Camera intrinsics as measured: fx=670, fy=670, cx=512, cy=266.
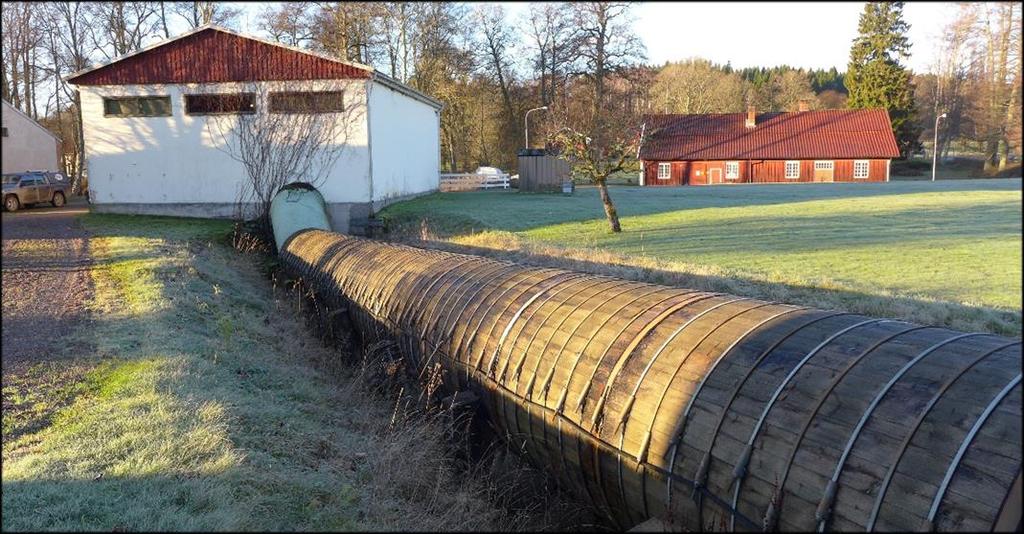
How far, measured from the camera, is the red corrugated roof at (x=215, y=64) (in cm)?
2127

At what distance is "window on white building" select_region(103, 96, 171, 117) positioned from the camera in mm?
21828

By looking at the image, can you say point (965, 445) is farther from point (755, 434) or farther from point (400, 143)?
point (400, 143)

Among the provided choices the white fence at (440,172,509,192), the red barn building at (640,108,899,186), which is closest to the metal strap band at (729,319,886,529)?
the white fence at (440,172,509,192)

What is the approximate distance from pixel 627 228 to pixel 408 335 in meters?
13.2

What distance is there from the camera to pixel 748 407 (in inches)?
142

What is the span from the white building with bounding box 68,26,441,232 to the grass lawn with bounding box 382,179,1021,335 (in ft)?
8.23

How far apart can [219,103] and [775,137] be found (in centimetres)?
3886

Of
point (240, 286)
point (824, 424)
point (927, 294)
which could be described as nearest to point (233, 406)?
point (824, 424)

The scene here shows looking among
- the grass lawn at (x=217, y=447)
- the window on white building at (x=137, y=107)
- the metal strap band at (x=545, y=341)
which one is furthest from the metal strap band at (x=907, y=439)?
the window on white building at (x=137, y=107)

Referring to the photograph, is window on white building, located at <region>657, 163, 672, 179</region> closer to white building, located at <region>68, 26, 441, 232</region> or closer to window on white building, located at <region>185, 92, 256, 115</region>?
white building, located at <region>68, 26, 441, 232</region>

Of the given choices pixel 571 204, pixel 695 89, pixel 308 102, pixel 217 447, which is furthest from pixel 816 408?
pixel 695 89

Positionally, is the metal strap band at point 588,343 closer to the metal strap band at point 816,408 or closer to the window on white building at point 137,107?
the metal strap band at point 816,408

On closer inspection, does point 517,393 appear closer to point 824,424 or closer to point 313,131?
point 824,424

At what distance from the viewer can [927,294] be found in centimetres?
989
